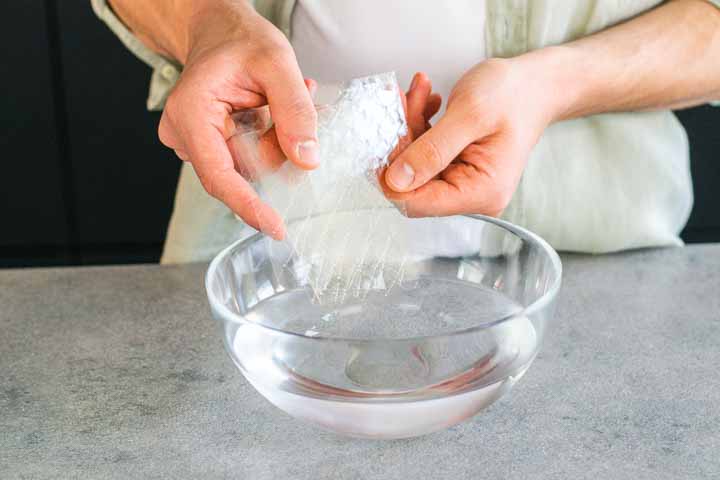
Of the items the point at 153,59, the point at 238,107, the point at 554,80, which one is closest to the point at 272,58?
the point at 238,107

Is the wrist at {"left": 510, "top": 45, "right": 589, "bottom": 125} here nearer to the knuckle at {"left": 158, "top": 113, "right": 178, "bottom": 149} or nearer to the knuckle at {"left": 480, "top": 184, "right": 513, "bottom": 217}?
the knuckle at {"left": 480, "top": 184, "right": 513, "bottom": 217}

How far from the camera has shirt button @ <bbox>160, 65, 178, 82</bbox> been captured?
107 centimetres

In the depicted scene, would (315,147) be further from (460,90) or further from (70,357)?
→ (70,357)

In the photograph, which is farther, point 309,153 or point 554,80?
point 554,80

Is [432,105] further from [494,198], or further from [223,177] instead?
[223,177]

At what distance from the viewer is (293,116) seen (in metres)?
0.67

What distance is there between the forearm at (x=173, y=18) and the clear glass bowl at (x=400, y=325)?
0.26 meters

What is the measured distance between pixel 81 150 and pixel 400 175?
62.2 inches

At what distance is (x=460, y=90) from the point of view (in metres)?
0.78

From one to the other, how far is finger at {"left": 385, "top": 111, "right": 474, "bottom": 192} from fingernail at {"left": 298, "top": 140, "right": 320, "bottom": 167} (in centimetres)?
7

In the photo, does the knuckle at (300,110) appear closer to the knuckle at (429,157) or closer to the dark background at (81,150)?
the knuckle at (429,157)

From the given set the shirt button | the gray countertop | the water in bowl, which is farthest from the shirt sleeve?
the water in bowl

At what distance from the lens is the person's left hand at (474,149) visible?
2.31 ft

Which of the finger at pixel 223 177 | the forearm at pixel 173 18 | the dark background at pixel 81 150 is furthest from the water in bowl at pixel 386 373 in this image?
the dark background at pixel 81 150
